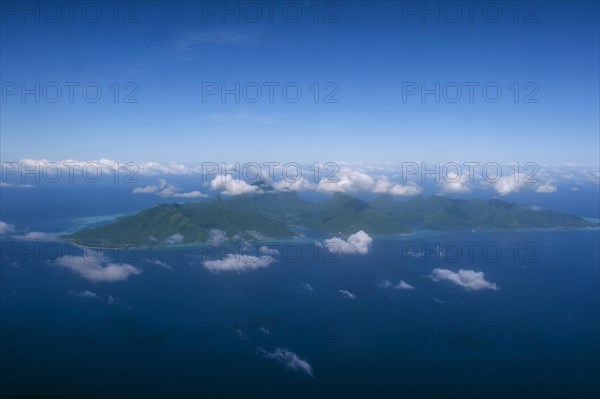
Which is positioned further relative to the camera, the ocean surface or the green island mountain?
the green island mountain

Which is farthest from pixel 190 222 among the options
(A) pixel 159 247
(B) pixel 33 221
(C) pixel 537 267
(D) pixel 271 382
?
(C) pixel 537 267

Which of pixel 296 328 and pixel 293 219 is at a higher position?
pixel 293 219

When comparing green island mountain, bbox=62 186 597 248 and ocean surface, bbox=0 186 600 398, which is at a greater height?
green island mountain, bbox=62 186 597 248

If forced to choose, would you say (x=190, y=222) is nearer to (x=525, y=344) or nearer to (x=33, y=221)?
(x=33, y=221)

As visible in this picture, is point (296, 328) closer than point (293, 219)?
Yes
